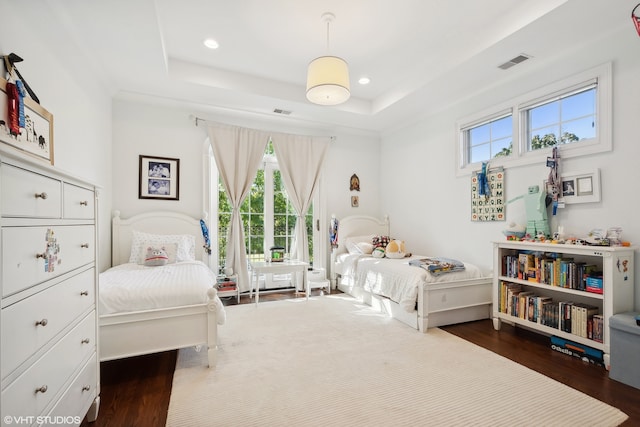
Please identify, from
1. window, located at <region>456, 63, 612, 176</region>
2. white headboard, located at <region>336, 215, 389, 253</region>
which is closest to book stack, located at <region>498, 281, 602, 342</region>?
window, located at <region>456, 63, 612, 176</region>

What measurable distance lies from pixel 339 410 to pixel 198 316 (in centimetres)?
119

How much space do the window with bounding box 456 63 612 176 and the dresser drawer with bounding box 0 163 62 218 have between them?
376cm

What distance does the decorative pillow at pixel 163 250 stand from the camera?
333 centimetres

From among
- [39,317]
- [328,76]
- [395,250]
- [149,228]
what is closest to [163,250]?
[149,228]

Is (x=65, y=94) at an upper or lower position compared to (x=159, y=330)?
upper

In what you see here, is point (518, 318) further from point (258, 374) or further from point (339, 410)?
point (258, 374)

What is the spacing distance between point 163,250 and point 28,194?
2474mm

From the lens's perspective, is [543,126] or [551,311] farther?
[543,126]

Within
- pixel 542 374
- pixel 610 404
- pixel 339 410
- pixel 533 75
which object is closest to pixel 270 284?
pixel 339 410

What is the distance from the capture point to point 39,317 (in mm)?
1115

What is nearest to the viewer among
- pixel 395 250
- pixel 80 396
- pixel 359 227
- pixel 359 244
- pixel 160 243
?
pixel 80 396

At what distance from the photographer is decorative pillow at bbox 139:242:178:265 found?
3.33 m

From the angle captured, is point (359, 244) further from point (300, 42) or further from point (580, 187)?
point (300, 42)

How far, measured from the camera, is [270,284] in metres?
4.82
